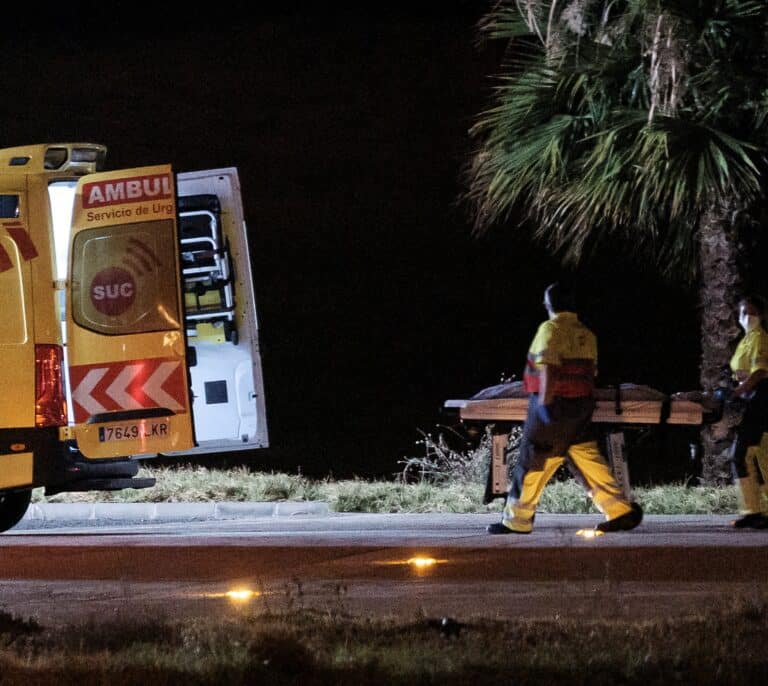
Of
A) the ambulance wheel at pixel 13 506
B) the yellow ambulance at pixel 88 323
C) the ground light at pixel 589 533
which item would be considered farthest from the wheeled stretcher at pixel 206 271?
the ground light at pixel 589 533

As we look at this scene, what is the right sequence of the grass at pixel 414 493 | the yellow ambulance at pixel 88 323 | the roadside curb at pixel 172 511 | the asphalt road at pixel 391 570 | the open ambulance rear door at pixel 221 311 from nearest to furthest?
1. the asphalt road at pixel 391 570
2. the yellow ambulance at pixel 88 323
3. the open ambulance rear door at pixel 221 311
4. the grass at pixel 414 493
5. the roadside curb at pixel 172 511

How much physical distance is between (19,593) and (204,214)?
3.50 meters

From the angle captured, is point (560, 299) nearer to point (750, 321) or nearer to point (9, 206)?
point (750, 321)

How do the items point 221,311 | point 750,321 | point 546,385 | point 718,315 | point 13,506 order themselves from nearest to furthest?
point 546,385, point 750,321, point 221,311, point 13,506, point 718,315

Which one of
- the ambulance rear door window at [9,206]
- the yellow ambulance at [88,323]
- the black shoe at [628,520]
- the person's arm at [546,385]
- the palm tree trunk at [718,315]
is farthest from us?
the palm tree trunk at [718,315]

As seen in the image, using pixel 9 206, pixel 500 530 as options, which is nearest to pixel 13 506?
pixel 9 206

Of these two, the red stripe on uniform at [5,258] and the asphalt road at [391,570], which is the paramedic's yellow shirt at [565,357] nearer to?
the asphalt road at [391,570]

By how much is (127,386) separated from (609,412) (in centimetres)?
313

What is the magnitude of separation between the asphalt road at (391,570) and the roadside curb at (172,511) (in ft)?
4.15

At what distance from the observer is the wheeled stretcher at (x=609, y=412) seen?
9922mm

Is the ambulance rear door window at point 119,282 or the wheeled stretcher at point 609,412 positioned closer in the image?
the ambulance rear door window at point 119,282

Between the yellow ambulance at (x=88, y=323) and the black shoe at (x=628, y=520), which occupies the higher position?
the yellow ambulance at (x=88, y=323)

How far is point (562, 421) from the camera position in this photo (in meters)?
9.14

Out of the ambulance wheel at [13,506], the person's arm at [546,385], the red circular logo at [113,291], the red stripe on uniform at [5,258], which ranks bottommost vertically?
the ambulance wheel at [13,506]
